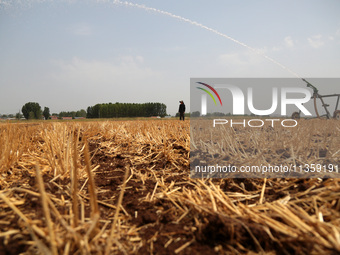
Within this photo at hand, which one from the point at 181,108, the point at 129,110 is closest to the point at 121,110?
the point at 129,110

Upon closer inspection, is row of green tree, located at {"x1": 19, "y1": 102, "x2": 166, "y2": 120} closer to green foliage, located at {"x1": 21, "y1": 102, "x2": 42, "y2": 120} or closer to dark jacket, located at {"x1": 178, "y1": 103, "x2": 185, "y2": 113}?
green foliage, located at {"x1": 21, "y1": 102, "x2": 42, "y2": 120}

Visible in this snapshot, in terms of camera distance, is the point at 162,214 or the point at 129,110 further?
the point at 129,110

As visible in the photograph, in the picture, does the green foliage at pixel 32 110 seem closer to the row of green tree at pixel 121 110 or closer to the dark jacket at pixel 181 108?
the row of green tree at pixel 121 110

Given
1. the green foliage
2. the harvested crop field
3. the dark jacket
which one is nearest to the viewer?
the harvested crop field

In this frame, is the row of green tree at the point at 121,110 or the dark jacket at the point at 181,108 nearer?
the dark jacket at the point at 181,108

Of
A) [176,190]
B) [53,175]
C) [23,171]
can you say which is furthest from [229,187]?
[23,171]

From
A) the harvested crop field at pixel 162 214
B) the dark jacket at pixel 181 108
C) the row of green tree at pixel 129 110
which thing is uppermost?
the row of green tree at pixel 129 110

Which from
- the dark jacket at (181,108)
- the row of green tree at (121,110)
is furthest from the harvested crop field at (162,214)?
the row of green tree at (121,110)

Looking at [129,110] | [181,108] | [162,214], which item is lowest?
[162,214]

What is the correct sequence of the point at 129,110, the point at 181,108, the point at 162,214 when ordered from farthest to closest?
the point at 129,110 < the point at 181,108 < the point at 162,214

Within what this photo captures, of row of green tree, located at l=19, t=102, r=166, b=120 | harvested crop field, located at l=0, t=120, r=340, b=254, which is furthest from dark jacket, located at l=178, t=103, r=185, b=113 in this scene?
row of green tree, located at l=19, t=102, r=166, b=120

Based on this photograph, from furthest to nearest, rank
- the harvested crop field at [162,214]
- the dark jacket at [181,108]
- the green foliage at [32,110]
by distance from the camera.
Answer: the green foliage at [32,110] < the dark jacket at [181,108] < the harvested crop field at [162,214]

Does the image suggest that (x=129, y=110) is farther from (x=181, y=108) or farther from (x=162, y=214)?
(x=162, y=214)

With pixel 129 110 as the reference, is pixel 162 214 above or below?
below
